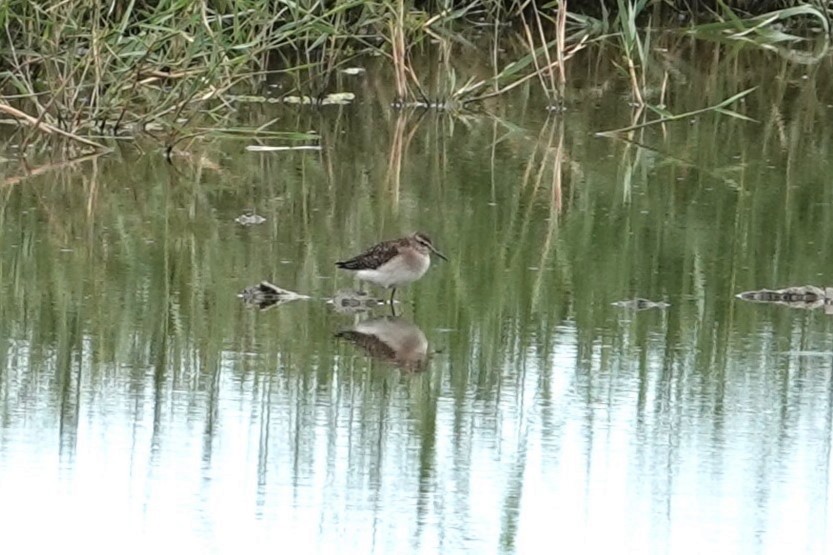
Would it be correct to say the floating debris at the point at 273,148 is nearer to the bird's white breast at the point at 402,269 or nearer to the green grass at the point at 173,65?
the green grass at the point at 173,65

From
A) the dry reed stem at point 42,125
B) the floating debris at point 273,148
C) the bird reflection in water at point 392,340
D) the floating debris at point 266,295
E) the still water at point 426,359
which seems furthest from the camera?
the floating debris at point 273,148

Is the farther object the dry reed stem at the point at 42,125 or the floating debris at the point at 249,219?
the dry reed stem at the point at 42,125

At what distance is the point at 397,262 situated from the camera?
30.9ft

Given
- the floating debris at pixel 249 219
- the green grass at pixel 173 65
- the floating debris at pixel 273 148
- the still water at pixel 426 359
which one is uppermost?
the green grass at pixel 173 65

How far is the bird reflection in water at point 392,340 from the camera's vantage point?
333 inches

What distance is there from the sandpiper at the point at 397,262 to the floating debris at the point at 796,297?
53.6 inches

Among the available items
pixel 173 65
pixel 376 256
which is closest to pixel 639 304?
pixel 376 256

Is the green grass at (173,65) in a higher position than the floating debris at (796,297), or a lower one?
higher

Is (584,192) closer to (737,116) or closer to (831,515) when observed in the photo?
(737,116)

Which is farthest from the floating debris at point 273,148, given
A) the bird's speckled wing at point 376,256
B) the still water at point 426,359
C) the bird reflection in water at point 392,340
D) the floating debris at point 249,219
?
the bird reflection in water at point 392,340

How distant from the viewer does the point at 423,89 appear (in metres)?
17.0

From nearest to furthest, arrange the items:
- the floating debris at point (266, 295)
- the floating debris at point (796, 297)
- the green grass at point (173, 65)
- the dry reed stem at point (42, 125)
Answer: the floating debris at point (266, 295) → the floating debris at point (796, 297) → the dry reed stem at point (42, 125) → the green grass at point (173, 65)

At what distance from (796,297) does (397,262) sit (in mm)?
1665

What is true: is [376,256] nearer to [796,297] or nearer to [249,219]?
[796,297]
